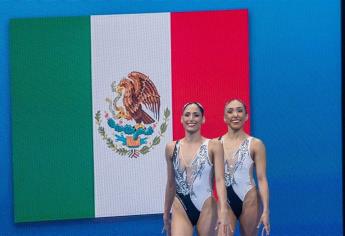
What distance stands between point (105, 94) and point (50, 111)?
579mm

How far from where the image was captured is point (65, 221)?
876 centimetres

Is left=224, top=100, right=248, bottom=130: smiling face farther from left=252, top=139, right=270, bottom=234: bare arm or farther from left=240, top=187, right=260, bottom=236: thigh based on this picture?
left=240, top=187, right=260, bottom=236: thigh

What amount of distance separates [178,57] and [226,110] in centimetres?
134

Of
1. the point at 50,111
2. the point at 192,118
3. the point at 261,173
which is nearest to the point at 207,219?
the point at 261,173

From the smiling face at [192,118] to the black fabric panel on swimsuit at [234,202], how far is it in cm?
73

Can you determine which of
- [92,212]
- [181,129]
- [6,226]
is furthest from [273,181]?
[6,226]

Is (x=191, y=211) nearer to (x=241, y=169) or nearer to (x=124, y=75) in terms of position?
(x=241, y=169)

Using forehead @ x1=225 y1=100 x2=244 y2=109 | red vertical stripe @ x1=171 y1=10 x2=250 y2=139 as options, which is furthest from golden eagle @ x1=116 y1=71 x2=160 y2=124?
forehead @ x1=225 y1=100 x2=244 y2=109

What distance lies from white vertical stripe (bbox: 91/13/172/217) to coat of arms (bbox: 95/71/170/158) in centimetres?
5

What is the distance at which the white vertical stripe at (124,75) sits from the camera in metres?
8.66

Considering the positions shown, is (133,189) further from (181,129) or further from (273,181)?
(273,181)

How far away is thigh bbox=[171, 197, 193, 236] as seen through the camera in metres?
6.86

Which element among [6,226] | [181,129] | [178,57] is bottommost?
[6,226]

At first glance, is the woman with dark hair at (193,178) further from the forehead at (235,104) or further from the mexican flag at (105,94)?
the mexican flag at (105,94)
